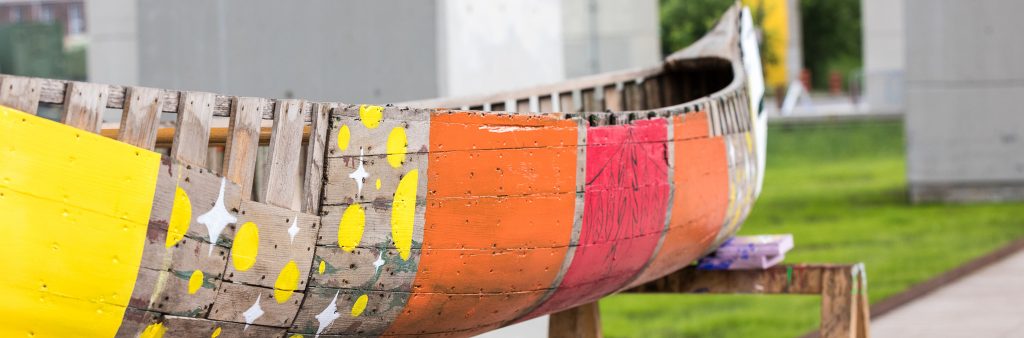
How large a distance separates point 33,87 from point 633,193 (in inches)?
83.5

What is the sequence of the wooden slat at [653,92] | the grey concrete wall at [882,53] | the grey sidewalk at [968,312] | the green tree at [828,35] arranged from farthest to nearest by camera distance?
the green tree at [828,35] → the grey concrete wall at [882,53] → the grey sidewalk at [968,312] → the wooden slat at [653,92]

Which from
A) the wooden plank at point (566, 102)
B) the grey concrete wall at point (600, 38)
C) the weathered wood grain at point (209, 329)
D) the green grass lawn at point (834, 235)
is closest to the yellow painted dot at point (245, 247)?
the weathered wood grain at point (209, 329)

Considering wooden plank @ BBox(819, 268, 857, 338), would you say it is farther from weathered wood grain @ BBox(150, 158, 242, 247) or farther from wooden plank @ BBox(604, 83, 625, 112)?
weathered wood grain @ BBox(150, 158, 242, 247)

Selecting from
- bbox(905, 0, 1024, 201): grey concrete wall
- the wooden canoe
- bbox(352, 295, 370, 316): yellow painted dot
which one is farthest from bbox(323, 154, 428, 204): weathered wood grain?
bbox(905, 0, 1024, 201): grey concrete wall

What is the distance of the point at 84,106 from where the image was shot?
3172 mm

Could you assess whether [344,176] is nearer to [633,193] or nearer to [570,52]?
[633,193]

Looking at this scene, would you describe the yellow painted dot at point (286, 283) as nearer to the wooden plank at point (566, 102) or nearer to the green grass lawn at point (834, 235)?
the wooden plank at point (566, 102)

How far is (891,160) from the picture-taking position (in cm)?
2306

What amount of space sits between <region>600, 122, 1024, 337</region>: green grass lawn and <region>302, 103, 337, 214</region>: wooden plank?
5185 millimetres

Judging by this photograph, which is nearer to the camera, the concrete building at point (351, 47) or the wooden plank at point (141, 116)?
the wooden plank at point (141, 116)

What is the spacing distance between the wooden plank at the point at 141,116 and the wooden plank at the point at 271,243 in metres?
0.31

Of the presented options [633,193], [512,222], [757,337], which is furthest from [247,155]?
[757,337]

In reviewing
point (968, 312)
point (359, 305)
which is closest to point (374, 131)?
point (359, 305)

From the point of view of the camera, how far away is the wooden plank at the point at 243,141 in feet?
11.4
